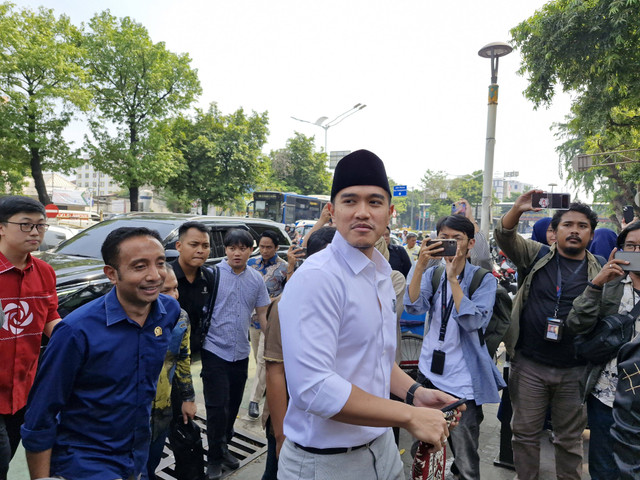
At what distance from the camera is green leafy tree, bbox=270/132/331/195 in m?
40.0

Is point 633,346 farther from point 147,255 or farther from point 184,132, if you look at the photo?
point 184,132

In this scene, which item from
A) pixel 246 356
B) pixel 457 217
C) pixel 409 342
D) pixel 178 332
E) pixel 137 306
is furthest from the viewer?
pixel 409 342

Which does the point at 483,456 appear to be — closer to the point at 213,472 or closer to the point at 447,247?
the point at 447,247

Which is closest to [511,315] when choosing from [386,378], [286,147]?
[386,378]

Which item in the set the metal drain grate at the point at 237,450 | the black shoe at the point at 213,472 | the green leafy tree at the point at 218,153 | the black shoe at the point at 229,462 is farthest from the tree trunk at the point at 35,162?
the black shoe at the point at 213,472

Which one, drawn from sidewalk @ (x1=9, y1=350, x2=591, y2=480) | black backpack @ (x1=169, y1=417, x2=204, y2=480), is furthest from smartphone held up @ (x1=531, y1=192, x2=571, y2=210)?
black backpack @ (x1=169, y1=417, x2=204, y2=480)

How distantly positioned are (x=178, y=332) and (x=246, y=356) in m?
1.07

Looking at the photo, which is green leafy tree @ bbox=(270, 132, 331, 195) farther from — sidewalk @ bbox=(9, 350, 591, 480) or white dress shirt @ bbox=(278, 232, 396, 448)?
white dress shirt @ bbox=(278, 232, 396, 448)

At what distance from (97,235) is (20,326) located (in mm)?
3977

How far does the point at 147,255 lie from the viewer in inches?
76.3

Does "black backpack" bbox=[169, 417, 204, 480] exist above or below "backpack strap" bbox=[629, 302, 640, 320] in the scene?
below

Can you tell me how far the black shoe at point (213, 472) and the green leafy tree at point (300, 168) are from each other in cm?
3713

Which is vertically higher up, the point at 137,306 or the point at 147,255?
the point at 147,255

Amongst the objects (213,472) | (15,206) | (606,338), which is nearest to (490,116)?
(606,338)
